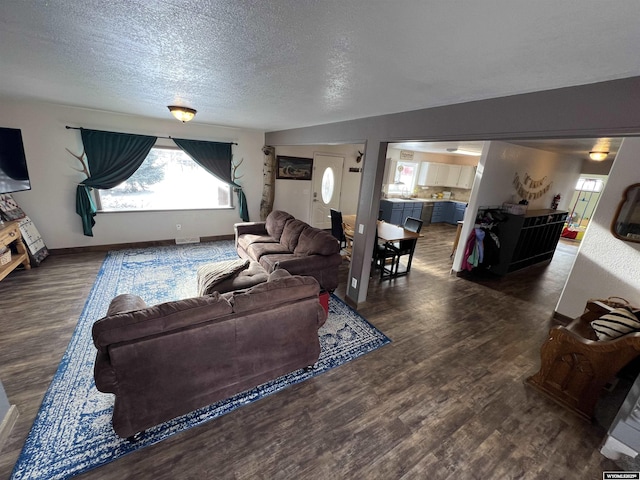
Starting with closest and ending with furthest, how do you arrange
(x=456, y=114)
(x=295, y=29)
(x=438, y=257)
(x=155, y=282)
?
(x=295, y=29) → (x=456, y=114) → (x=155, y=282) → (x=438, y=257)

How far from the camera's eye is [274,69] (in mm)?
1665

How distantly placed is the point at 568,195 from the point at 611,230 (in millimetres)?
4336

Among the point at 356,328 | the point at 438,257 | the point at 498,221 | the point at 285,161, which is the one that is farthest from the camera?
Answer: the point at 285,161

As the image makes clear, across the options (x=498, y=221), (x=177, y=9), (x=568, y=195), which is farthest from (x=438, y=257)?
(x=177, y=9)

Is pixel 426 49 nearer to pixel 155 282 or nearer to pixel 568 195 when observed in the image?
pixel 155 282

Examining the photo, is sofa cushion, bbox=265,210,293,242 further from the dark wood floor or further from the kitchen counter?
the kitchen counter

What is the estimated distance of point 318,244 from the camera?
3408 mm

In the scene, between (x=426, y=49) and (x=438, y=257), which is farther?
(x=438, y=257)

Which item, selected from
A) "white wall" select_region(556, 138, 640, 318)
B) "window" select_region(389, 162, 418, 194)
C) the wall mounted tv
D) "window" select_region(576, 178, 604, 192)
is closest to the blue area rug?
the wall mounted tv

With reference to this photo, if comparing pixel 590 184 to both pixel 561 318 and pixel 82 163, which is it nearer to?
pixel 561 318

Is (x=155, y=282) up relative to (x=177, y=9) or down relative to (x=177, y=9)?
down

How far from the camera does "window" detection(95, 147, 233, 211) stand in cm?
461

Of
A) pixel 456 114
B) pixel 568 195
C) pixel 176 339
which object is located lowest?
pixel 176 339

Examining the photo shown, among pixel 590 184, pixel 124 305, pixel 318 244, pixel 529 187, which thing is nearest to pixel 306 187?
pixel 318 244
